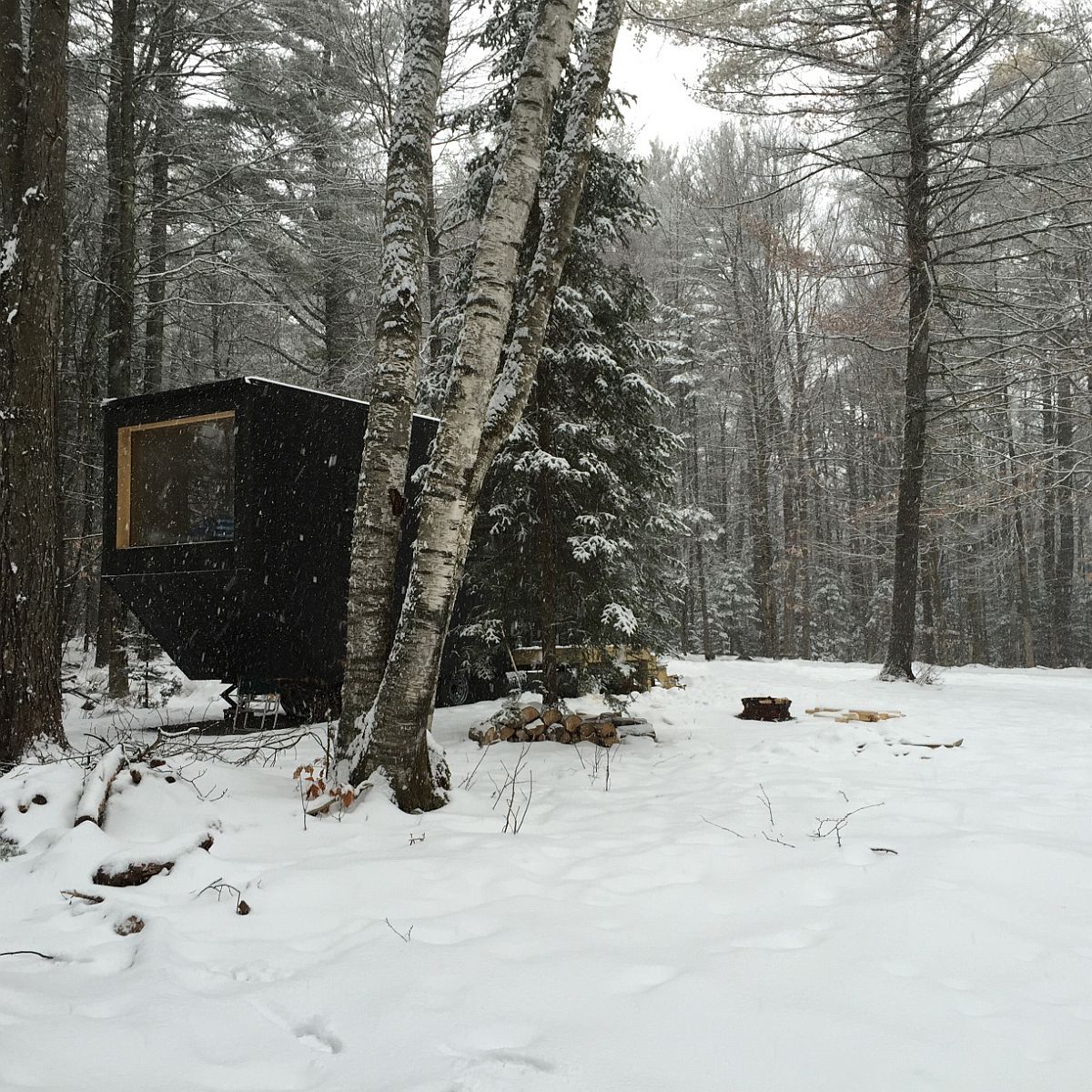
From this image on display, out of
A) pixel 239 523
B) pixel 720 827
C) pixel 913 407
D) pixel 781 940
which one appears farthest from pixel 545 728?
pixel 913 407

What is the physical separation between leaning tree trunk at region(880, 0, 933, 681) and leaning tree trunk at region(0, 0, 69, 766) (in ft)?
30.6

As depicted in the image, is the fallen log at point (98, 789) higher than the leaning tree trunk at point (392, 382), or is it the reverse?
the leaning tree trunk at point (392, 382)

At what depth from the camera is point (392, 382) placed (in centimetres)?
440

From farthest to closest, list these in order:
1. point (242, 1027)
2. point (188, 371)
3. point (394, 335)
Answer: point (188, 371) → point (394, 335) → point (242, 1027)

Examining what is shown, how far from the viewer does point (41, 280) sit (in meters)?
4.70

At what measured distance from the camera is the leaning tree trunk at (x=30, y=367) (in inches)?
175

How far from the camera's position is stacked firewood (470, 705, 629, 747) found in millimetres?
6141

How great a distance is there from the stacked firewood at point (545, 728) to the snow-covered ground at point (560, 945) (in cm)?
186

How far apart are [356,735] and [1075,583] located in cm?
2291

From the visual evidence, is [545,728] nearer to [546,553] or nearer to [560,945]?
[546,553]

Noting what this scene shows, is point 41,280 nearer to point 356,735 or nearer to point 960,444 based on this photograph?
point 356,735

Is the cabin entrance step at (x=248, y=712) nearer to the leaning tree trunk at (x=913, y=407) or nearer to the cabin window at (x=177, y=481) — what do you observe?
the cabin window at (x=177, y=481)

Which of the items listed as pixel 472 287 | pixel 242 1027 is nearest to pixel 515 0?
pixel 472 287

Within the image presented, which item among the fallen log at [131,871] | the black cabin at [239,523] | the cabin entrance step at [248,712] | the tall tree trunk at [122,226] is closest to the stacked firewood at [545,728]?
the black cabin at [239,523]
